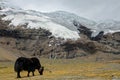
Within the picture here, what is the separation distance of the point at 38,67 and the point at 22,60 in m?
4.32

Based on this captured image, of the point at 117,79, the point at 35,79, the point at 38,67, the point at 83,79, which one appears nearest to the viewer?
the point at 117,79

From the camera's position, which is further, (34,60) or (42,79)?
(34,60)

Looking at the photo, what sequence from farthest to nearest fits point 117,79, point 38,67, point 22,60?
1. point 38,67
2. point 22,60
3. point 117,79

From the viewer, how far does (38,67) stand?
2024 inches

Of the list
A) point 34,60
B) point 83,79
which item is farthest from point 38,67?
point 83,79

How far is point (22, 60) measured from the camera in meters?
47.7

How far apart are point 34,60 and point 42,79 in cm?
902

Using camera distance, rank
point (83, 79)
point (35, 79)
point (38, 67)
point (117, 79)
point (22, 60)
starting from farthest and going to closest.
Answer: point (38, 67) < point (22, 60) < point (35, 79) < point (83, 79) < point (117, 79)

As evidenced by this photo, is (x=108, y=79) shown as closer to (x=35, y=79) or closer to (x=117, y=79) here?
(x=117, y=79)

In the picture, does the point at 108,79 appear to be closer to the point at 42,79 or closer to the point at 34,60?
the point at 42,79

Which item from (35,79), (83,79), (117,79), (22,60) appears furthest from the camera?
(22,60)

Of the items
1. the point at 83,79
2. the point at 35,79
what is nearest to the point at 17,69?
the point at 35,79

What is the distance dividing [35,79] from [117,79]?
11595mm

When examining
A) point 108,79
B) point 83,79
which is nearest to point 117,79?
point 108,79
